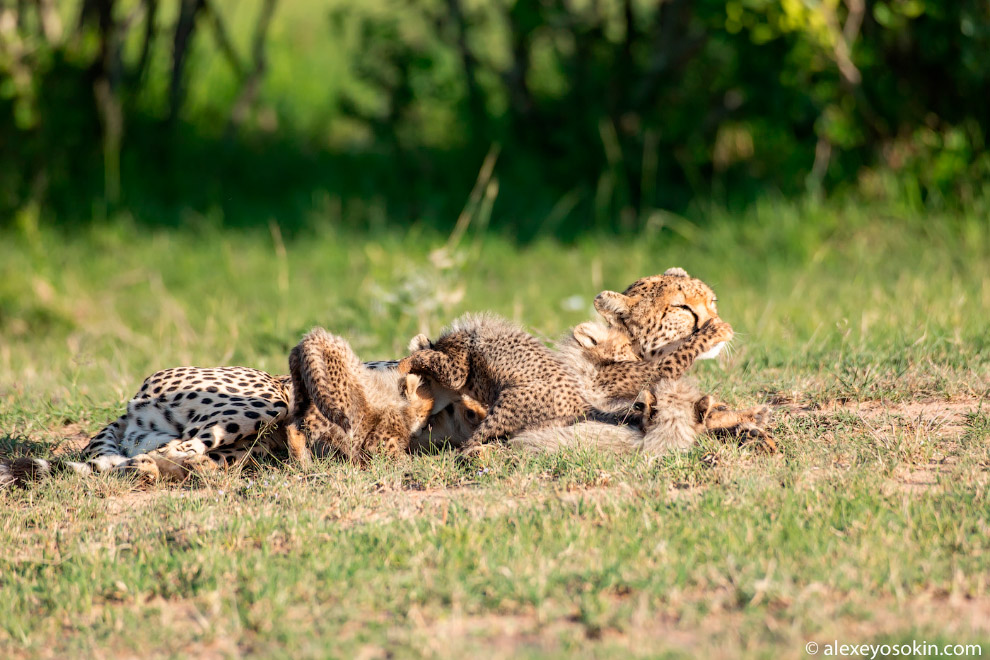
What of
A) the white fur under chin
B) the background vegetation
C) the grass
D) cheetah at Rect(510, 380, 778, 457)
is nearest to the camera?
the grass

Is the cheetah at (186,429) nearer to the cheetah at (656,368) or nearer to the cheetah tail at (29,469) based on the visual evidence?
the cheetah tail at (29,469)

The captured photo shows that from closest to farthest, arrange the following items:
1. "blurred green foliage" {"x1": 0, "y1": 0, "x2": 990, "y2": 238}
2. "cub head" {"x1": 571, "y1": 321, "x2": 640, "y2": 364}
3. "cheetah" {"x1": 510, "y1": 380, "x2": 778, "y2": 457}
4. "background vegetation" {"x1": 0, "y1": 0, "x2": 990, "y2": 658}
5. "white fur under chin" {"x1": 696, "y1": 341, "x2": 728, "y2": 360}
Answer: "background vegetation" {"x1": 0, "y1": 0, "x2": 990, "y2": 658}
"cheetah" {"x1": 510, "y1": 380, "x2": 778, "y2": 457}
"white fur under chin" {"x1": 696, "y1": 341, "x2": 728, "y2": 360}
"cub head" {"x1": 571, "y1": 321, "x2": 640, "y2": 364}
"blurred green foliage" {"x1": 0, "y1": 0, "x2": 990, "y2": 238}

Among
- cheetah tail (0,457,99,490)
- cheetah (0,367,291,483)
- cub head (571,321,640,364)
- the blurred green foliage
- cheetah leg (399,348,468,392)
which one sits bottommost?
cheetah tail (0,457,99,490)

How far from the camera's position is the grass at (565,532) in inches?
109

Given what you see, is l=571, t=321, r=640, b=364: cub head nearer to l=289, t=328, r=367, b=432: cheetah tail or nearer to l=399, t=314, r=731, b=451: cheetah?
l=399, t=314, r=731, b=451: cheetah

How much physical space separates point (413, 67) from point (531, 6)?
1.38m

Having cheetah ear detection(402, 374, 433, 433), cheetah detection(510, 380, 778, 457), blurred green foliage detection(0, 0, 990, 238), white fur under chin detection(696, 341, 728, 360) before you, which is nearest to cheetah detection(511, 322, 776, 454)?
cheetah detection(510, 380, 778, 457)

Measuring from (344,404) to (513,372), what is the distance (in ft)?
2.11

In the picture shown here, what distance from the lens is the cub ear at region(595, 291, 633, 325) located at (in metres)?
4.54

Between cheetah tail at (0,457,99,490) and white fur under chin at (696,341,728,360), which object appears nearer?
cheetah tail at (0,457,99,490)

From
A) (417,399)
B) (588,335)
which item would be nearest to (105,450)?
(417,399)

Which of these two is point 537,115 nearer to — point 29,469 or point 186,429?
point 186,429

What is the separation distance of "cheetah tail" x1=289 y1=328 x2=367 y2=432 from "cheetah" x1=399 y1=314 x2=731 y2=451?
29cm

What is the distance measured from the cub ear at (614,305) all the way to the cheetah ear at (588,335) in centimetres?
10
